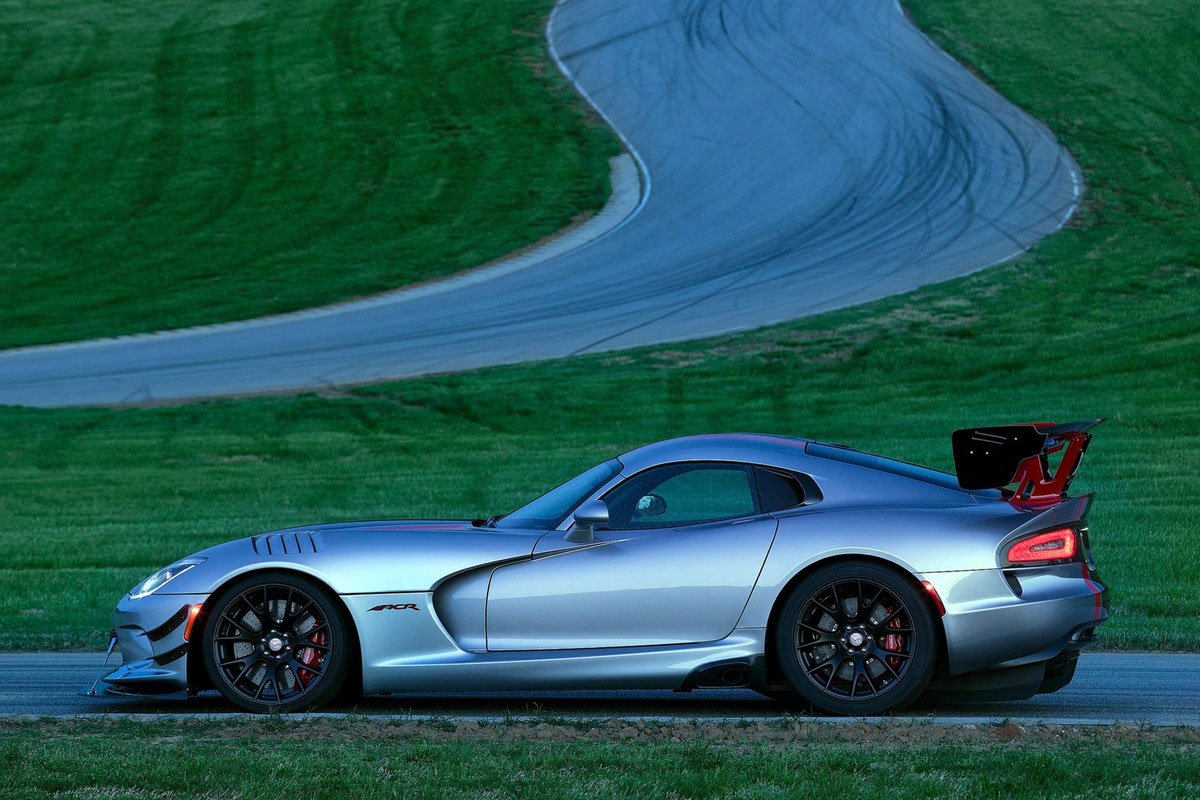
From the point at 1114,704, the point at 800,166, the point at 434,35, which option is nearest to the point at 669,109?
the point at 800,166

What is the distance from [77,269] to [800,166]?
15.6 metres

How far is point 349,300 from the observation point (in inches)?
1090

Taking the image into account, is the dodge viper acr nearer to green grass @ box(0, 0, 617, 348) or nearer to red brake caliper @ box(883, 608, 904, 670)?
red brake caliper @ box(883, 608, 904, 670)

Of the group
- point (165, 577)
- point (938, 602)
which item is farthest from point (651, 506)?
point (165, 577)

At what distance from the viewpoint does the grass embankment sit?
12.5m

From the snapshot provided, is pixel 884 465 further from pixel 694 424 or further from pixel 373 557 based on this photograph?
pixel 694 424

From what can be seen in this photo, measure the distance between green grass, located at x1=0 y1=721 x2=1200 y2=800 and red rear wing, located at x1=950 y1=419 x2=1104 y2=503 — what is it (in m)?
1.23

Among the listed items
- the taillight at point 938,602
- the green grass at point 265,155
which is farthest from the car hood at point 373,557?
the green grass at point 265,155

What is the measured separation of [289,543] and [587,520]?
142cm

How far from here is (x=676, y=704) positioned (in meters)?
7.10

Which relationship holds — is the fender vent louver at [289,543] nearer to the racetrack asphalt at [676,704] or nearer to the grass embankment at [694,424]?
the racetrack asphalt at [676,704]

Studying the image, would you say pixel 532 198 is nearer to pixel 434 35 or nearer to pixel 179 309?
pixel 179 309

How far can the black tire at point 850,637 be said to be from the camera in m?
6.43

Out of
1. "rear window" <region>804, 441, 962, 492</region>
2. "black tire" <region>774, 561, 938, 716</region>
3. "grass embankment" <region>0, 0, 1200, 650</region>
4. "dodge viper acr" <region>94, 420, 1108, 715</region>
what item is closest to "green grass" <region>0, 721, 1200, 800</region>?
"black tire" <region>774, 561, 938, 716</region>
